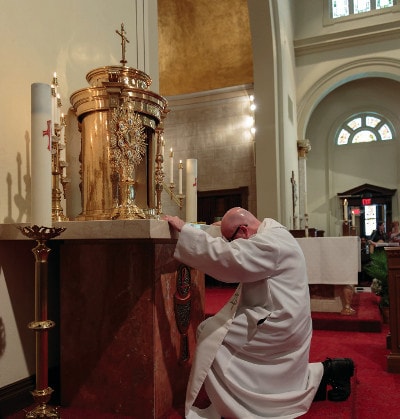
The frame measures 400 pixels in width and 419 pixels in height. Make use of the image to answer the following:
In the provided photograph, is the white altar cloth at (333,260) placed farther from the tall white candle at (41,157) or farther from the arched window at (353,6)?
the arched window at (353,6)

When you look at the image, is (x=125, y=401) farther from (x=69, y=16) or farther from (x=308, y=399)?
(x=69, y=16)

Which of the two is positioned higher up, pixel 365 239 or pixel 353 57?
pixel 353 57

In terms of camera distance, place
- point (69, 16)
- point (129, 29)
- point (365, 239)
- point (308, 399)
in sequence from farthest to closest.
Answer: point (365, 239) → point (129, 29) → point (69, 16) → point (308, 399)

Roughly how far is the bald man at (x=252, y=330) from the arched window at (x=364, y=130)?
49.5 ft

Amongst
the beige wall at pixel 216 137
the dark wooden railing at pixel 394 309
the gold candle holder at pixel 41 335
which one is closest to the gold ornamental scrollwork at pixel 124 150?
the gold candle holder at pixel 41 335

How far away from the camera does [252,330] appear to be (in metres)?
2.58

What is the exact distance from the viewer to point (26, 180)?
2.98m

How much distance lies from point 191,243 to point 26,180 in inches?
46.4

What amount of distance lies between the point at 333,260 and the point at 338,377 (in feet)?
11.3

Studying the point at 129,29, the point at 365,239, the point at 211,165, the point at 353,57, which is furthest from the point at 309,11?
the point at 129,29

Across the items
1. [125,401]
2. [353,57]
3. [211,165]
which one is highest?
[353,57]

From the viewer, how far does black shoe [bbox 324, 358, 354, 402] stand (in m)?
2.93

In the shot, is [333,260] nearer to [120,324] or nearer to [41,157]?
[120,324]

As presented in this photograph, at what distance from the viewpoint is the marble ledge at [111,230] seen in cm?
236
